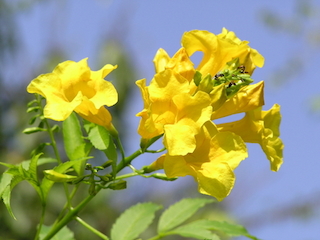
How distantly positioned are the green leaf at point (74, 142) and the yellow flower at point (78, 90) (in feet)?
0.55

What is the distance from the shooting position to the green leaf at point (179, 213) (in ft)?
8.26

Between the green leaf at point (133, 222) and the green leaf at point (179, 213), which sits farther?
the green leaf at point (179, 213)

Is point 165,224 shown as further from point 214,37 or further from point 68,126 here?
point 214,37

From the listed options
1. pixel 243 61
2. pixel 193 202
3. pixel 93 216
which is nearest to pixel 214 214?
pixel 93 216

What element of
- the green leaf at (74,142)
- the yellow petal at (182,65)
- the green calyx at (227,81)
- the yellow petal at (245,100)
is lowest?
the green leaf at (74,142)

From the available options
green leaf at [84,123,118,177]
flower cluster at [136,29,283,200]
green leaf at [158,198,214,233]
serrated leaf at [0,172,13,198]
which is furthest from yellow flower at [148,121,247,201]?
serrated leaf at [0,172,13,198]

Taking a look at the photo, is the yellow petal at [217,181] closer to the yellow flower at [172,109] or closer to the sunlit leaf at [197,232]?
the yellow flower at [172,109]

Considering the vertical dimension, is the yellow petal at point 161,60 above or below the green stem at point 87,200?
above

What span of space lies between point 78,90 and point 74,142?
321 mm

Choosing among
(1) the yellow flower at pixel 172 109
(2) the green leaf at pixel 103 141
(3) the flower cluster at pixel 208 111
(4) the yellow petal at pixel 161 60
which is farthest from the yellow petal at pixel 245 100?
(2) the green leaf at pixel 103 141

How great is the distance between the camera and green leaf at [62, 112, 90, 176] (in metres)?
2.19

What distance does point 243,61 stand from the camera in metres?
2.22

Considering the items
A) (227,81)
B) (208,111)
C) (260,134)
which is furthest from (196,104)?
(260,134)

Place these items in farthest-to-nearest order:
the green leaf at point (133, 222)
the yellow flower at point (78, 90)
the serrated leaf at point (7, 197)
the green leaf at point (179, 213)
Answer: the green leaf at point (179, 213) → the green leaf at point (133, 222) → the yellow flower at point (78, 90) → the serrated leaf at point (7, 197)
